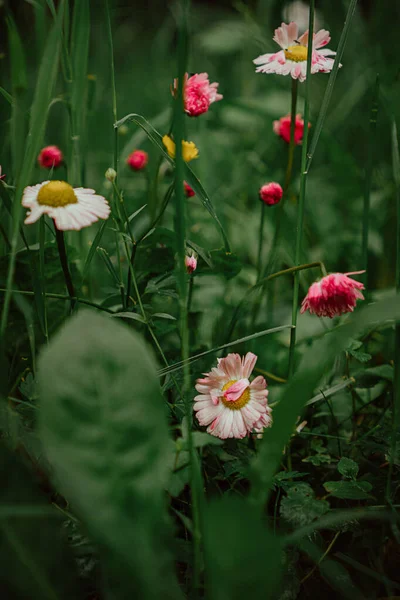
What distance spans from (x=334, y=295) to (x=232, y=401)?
6.3 inches

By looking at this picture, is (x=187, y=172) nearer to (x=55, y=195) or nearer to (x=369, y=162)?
(x=55, y=195)

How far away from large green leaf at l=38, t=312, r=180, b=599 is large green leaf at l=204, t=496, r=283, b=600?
0.05 metres

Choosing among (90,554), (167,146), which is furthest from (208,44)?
(90,554)

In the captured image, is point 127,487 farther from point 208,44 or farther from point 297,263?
point 208,44

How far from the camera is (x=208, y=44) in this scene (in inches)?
76.9

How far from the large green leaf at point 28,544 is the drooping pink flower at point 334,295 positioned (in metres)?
0.32

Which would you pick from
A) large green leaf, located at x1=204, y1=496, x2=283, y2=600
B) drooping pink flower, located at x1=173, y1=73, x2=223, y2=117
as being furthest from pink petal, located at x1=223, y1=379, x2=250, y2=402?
drooping pink flower, located at x1=173, y1=73, x2=223, y2=117

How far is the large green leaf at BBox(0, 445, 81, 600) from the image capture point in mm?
386

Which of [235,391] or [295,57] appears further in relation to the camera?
[295,57]

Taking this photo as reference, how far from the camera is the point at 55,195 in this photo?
0.53 metres

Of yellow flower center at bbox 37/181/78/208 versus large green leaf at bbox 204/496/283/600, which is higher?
yellow flower center at bbox 37/181/78/208

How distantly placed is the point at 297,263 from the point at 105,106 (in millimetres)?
1560

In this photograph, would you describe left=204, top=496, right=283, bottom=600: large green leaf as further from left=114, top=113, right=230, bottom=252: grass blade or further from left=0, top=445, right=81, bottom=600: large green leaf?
left=114, top=113, right=230, bottom=252: grass blade

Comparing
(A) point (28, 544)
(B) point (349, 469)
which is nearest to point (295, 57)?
(B) point (349, 469)
